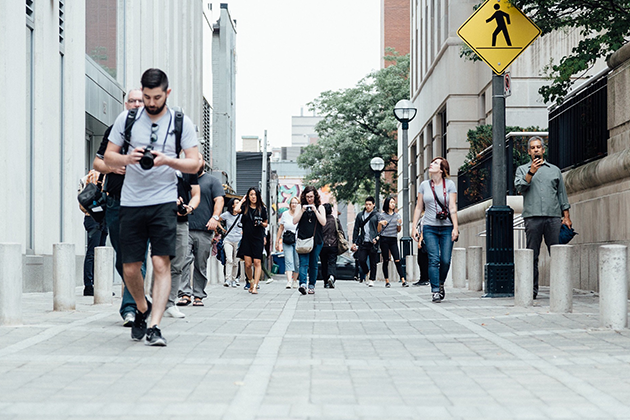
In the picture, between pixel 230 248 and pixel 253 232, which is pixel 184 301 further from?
pixel 230 248

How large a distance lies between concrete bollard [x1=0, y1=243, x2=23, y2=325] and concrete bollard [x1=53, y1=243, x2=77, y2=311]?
1324 mm

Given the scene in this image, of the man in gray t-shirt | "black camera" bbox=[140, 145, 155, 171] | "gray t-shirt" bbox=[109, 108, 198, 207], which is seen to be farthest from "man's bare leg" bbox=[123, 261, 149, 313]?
"black camera" bbox=[140, 145, 155, 171]

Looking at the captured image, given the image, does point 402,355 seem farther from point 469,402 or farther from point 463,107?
point 463,107

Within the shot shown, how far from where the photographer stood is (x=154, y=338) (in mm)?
7008

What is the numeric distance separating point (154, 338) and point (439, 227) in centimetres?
591

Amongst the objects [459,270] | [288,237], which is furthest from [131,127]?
[459,270]

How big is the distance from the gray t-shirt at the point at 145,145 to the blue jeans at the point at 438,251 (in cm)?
554

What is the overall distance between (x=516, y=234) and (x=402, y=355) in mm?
12346

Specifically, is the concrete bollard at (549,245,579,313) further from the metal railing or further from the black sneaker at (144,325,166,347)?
the black sneaker at (144,325,166,347)

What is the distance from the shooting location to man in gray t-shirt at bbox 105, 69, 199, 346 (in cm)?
706

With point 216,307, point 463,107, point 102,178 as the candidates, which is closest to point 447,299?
point 216,307

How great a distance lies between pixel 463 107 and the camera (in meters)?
29.4

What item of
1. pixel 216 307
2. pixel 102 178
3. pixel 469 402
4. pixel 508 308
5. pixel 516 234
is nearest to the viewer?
pixel 469 402

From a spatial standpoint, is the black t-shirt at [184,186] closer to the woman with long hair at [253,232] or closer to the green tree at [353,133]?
the woman with long hair at [253,232]
